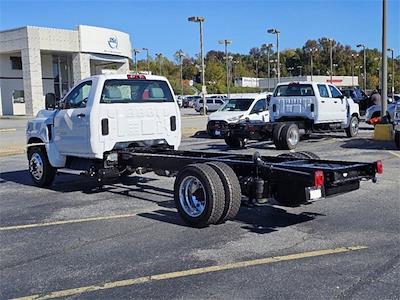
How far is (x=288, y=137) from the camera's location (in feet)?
54.6

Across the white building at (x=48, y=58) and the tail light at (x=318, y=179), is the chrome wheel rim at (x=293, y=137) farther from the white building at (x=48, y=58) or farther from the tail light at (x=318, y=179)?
the white building at (x=48, y=58)

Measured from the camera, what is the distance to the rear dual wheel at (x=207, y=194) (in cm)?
674

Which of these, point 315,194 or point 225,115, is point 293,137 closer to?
point 225,115

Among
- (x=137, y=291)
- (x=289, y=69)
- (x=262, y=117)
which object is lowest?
(x=137, y=291)

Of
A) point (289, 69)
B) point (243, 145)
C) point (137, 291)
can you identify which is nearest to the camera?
point (137, 291)

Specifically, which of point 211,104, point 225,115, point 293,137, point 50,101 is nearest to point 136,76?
point 50,101

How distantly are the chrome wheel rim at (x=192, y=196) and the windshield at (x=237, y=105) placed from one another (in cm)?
1430

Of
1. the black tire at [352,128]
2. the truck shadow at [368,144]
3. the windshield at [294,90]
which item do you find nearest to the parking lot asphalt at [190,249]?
the truck shadow at [368,144]

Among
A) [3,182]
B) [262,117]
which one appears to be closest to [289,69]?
[262,117]

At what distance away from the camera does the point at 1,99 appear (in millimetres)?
54906

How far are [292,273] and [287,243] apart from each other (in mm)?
1082

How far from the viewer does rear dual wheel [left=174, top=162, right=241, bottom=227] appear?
22.1ft

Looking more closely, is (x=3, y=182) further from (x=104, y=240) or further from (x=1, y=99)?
(x=1, y=99)

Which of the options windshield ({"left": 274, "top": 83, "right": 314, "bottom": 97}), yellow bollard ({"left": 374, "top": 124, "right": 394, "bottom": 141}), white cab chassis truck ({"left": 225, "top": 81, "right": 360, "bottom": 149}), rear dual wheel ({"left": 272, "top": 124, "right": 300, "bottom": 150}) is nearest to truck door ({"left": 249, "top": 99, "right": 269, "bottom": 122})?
white cab chassis truck ({"left": 225, "top": 81, "right": 360, "bottom": 149})
